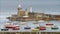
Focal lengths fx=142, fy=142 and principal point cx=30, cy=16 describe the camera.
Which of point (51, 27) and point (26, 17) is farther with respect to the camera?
point (26, 17)

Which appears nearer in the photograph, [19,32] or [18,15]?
[19,32]

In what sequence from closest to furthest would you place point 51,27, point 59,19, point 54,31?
point 54,31 → point 51,27 → point 59,19

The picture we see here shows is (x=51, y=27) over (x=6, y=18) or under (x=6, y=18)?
under

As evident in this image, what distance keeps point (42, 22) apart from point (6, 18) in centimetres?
66

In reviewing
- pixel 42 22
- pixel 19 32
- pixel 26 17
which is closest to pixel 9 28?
pixel 19 32

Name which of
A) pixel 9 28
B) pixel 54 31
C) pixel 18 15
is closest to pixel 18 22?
pixel 18 15

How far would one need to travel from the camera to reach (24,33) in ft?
7.23

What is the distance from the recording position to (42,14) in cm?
261

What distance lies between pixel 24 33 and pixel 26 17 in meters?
0.46

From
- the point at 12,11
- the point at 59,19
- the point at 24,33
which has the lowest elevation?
the point at 24,33

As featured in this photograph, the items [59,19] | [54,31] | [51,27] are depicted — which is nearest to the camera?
[54,31]


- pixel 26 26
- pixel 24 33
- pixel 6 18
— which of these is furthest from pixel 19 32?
pixel 6 18

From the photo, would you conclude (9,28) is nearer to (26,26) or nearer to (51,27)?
(26,26)

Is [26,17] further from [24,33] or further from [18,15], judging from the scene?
[24,33]
